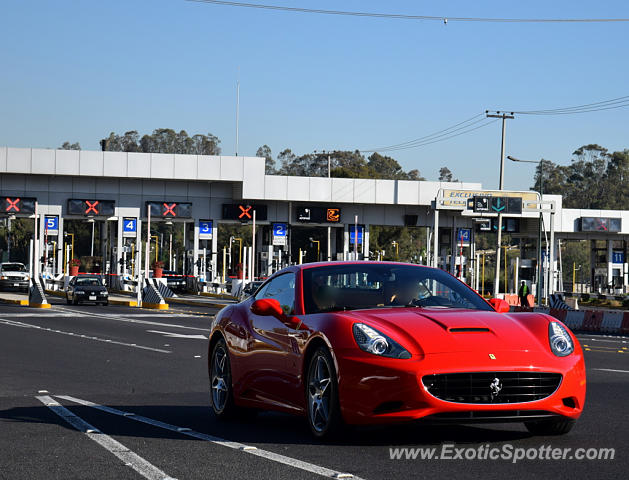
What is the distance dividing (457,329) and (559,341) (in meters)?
0.82

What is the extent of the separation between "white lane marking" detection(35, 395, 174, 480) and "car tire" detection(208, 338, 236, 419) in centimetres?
119

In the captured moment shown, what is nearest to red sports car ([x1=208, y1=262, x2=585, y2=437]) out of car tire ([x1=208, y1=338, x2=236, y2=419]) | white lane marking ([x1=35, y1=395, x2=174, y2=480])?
car tire ([x1=208, y1=338, x2=236, y2=419])

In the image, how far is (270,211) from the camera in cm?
7475

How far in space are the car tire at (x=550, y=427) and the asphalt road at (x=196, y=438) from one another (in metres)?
0.07

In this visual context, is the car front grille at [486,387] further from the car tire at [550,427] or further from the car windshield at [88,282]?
the car windshield at [88,282]

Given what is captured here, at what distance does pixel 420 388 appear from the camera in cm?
761

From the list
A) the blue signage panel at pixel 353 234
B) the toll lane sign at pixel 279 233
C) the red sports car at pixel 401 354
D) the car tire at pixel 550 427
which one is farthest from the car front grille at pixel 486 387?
the blue signage panel at pixel 353 234

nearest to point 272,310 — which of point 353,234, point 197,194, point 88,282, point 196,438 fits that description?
point 196,438

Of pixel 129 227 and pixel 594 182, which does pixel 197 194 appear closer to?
pixel 129 227

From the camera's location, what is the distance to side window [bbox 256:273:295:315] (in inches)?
364

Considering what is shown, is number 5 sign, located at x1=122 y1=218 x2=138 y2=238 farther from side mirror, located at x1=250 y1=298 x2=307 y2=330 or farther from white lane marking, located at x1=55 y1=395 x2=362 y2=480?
side mirror, located at x1=250 y1=298 x2=307 y2=330

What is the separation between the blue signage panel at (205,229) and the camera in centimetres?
7229

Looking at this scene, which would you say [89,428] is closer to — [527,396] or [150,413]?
[150,413]

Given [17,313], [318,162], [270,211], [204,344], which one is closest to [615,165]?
[318,162]
